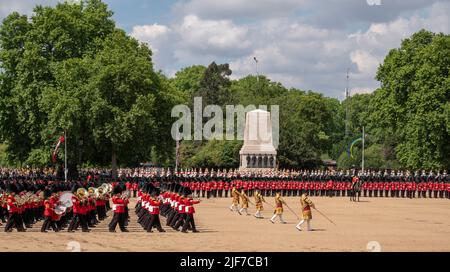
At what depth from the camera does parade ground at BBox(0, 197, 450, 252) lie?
72.1 feet

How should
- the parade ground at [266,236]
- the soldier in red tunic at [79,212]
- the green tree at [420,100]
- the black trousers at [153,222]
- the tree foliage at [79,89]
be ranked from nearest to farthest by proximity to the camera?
1. the parade ground at [266,236]
2. the soldier in red tunic at [79,212]
3. the black trousers at [153,222]
4. the tree foliage at [79,89]
5. the green tree at [420,100]

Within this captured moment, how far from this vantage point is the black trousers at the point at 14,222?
2527 cm

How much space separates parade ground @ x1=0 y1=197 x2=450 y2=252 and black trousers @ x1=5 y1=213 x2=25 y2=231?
0.22 meters

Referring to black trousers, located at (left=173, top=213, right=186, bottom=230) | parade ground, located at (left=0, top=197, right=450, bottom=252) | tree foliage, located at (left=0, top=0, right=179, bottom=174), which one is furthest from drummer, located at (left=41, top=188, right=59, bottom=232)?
tree foliage, located at (left=0, top=0, right=179, bottom=174)

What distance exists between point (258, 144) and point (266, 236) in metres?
36.4

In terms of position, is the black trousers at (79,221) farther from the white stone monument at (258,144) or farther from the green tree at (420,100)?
the white stone monument at (258,144)

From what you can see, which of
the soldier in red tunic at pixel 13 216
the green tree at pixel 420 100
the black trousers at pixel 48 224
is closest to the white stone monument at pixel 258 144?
the green tree at pixel 420 100

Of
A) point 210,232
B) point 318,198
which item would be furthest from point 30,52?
point 210,232

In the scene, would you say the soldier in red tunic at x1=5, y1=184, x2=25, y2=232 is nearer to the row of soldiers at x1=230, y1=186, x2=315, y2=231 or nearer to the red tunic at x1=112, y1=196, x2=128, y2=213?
the red tunic at x1=112, y1=196, x2=128, y2=213

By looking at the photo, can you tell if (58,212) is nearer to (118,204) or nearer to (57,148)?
(118,204)

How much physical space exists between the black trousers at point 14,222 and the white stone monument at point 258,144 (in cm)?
3680

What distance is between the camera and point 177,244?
73.8 feet

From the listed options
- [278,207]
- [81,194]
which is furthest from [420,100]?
[81,194]

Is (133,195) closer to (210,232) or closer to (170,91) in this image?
(170,91)
